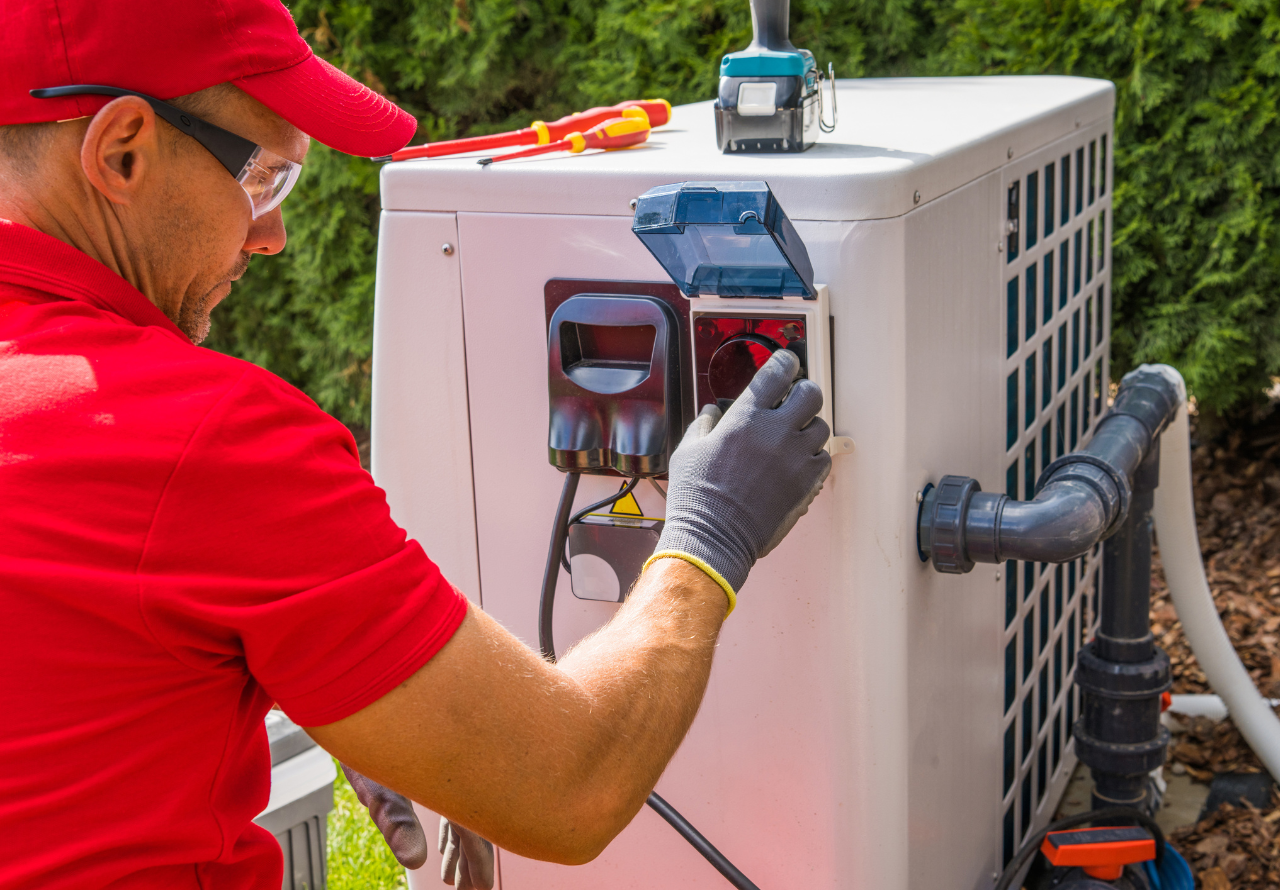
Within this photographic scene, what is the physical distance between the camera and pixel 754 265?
1282 mm

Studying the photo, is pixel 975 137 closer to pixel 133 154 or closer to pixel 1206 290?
pixel 133 154

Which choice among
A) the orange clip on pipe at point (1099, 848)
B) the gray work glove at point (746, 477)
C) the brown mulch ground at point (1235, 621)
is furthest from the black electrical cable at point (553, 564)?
the brown mulch ground at point (1235, 621)

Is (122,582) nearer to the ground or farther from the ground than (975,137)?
nearer to the ground

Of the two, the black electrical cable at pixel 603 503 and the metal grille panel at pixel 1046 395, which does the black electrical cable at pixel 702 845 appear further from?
the metal grille panel at pixel 1046 395

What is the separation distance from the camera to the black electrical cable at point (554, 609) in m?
1.44

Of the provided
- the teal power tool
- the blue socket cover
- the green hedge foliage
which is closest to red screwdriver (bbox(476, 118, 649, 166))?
the teal power tool

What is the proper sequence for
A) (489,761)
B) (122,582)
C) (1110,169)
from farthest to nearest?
1. (1110,169)
2. (489,761)
3. (122,582)

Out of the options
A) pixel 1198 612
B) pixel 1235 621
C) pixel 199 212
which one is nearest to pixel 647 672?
pixel 199 212

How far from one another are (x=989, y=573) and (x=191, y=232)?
1188 millimetres

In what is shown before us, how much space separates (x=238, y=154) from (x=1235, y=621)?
9.56 ft

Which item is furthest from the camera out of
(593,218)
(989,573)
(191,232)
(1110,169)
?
(1110,169)

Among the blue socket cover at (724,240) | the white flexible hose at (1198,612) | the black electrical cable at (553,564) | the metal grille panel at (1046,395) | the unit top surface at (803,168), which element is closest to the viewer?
the blue socket cover at (724,240)

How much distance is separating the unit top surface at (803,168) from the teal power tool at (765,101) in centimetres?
3

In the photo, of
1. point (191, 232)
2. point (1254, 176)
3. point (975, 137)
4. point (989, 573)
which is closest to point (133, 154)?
point (191, 232)
